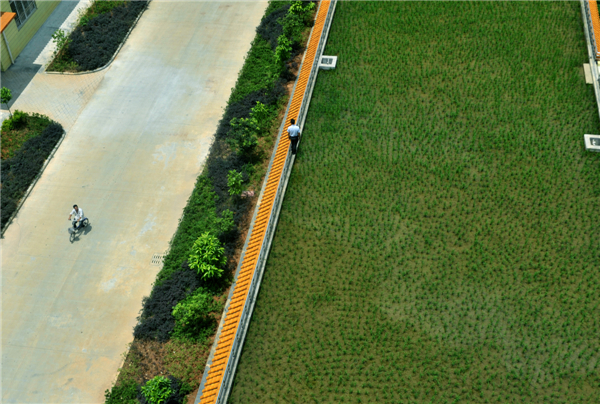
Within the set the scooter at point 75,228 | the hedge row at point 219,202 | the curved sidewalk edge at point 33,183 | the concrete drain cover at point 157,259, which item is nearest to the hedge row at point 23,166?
the curved sidewalk edge at point 33,183

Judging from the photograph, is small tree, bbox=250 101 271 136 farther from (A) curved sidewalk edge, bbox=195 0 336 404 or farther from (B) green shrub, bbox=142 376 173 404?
(B) green shrub, bbox=142 376 173 404

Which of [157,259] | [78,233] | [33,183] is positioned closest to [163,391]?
[157,259]

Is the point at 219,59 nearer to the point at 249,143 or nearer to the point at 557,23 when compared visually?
the point at 249,143

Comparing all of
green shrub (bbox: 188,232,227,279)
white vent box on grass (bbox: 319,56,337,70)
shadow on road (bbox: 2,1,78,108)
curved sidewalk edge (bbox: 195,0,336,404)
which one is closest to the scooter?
green shrub (bbox: 188,232,227,279)

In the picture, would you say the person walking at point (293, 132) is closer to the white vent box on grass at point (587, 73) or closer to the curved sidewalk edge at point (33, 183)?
the curved sidewalk edge at point (33, 183)

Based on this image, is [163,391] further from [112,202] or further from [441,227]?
[441,227]

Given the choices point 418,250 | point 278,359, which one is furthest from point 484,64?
point 278,359

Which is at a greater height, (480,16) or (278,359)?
(480,16)
